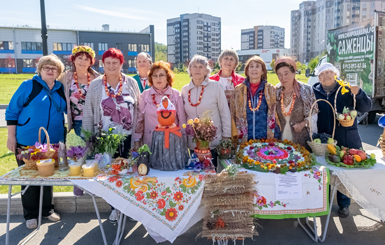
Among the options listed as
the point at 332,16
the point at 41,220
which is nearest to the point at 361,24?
the point at 41,220

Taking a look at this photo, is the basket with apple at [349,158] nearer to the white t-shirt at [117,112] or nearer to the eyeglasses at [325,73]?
the eyeglasses at [325,73]

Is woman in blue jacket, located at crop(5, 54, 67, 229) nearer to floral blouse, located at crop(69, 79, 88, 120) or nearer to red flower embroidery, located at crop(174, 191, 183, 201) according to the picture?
floral blouse, located at crop(69, 79, 88, 120)

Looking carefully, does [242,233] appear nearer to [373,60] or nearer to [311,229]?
[311,229]

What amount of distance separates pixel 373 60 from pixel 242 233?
727cm

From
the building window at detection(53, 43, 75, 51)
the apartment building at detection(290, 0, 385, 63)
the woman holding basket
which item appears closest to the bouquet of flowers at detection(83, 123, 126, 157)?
the woman holding basket

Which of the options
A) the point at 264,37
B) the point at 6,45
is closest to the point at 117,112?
the point at 6,45

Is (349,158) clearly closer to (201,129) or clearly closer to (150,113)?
(201,129)

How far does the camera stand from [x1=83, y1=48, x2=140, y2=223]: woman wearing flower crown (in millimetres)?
3088

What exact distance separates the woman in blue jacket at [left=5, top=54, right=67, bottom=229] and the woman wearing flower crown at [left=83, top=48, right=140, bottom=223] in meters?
0.38

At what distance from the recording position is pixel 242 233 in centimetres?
252

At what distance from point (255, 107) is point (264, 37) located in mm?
121425

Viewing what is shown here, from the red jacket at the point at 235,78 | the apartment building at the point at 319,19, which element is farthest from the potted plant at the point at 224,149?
the apartment building at the point at 319,19

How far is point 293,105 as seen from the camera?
324 centimetres

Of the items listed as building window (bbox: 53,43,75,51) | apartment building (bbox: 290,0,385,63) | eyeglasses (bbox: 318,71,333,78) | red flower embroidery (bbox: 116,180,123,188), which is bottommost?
red flower embroidery (bbox: 116,180,123,188)
